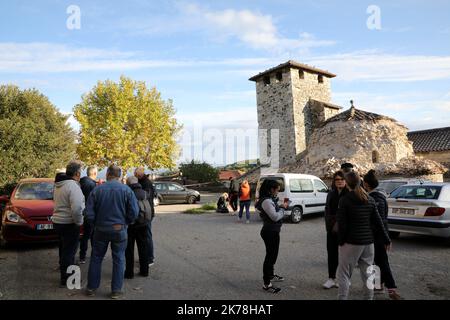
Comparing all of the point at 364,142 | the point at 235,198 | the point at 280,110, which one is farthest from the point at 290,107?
the point at 235,198

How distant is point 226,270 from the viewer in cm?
554

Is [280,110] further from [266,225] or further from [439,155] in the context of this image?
[266,225]

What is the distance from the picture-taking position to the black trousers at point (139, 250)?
17.0ft

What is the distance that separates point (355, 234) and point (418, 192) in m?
5.16

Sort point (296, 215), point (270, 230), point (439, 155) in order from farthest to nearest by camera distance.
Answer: point (439, 155), point (296, 215), point (270, 230)

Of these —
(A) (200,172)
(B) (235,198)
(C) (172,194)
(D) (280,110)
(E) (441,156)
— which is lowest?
(C) (172,194)

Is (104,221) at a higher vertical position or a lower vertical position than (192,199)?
higher

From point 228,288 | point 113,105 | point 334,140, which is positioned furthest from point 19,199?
point 113,105

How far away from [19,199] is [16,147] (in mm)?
12398

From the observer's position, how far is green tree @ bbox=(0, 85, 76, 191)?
17.4 m

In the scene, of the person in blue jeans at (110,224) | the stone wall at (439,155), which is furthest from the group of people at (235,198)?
the stone wall at (439,155)

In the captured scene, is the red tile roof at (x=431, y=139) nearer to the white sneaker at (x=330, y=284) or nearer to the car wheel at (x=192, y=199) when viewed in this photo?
the car wheel at (x=192, y=199)

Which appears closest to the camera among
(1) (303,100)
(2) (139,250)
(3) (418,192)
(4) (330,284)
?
(4) (330,284)

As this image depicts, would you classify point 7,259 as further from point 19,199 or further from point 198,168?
point 198,168
